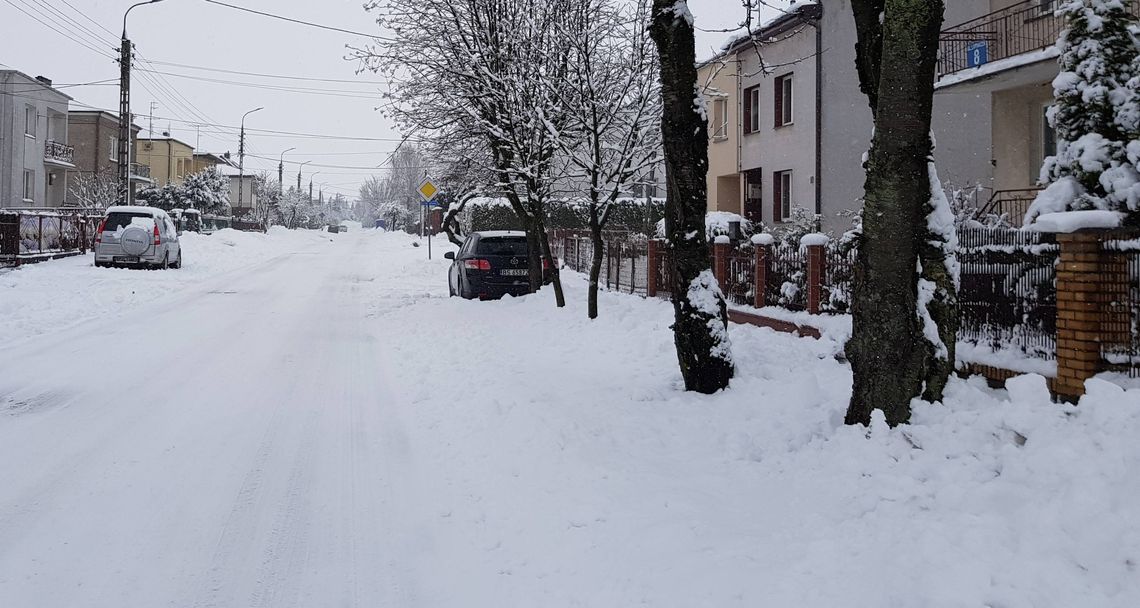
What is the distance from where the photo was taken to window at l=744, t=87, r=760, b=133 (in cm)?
2505

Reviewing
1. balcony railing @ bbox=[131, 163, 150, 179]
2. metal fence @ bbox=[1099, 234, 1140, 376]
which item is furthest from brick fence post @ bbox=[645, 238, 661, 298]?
balcony railing @ bbox=[131, 163, 150, 179]

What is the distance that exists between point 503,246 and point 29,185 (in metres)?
40.6

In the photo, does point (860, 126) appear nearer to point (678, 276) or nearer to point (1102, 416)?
point (678, 276)

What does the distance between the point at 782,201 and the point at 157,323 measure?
677 inches

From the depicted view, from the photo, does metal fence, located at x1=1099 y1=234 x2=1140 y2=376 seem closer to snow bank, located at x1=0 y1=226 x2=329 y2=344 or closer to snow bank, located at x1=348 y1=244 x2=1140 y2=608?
snow bank, located at x1=348 y1=244 x2=1140 y2=608

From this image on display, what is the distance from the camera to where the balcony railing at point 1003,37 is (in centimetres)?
1455

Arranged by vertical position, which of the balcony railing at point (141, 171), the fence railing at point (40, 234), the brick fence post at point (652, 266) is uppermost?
the balcony railing at point (141, 171)

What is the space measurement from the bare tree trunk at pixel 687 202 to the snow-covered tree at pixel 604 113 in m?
4.46

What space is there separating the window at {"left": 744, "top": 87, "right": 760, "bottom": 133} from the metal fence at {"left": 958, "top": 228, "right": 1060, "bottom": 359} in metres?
17.8

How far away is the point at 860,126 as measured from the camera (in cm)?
1997

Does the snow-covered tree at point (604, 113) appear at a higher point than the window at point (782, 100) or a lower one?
lower

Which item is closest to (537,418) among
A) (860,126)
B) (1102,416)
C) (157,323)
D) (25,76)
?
Result: (1102,416)

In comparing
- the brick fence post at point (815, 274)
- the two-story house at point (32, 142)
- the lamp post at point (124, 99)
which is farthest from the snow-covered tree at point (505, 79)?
the two-story house at point (32, 142)

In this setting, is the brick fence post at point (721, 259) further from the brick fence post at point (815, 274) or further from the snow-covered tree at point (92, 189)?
the snow-covered tree at point (92, 189)
